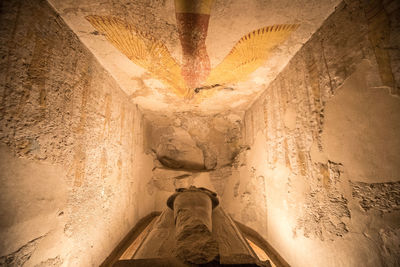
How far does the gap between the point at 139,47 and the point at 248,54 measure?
118 centimetres

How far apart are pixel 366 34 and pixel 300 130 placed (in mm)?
923

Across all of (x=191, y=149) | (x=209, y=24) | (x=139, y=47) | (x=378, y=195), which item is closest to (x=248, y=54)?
(x=209, y=24)

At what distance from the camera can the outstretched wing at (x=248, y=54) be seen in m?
1.63

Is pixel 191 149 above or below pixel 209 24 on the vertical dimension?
below

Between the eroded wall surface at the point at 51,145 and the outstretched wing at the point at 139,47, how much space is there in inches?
12.9

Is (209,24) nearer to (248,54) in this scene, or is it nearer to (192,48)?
(192,48)

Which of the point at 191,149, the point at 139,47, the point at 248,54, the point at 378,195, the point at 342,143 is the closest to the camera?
the point at 378,195

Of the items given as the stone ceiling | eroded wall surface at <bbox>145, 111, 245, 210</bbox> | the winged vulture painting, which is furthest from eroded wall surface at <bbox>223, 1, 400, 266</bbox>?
eroded wall surface at <bbox>145, 111, 245, 210</bbox>

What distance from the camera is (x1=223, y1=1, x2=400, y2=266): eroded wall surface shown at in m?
1.02

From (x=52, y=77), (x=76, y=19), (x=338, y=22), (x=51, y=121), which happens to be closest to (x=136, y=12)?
(x=76, y=19)

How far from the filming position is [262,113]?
9.38ft

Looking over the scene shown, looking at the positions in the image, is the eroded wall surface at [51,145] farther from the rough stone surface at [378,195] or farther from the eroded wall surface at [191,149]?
the rough stone surface at [378,195]

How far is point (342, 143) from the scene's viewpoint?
1320 millimetres

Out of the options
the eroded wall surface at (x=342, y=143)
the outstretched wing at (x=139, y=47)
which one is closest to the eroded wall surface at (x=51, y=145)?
the outstretched wing at (x=139, y=47)
